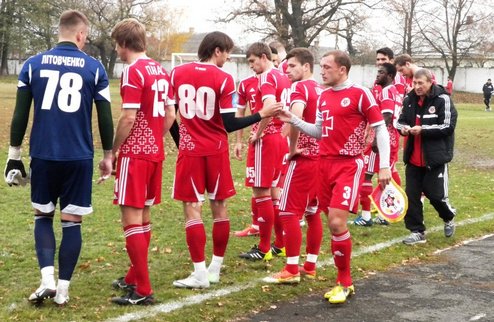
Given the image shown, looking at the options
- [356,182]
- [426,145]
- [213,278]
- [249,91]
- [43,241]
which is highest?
[249,91]

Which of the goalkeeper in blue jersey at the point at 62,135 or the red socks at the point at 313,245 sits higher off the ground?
the goalkeeper in blue jersey at the point at 62,135

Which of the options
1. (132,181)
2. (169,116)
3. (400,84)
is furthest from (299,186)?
(400,84)

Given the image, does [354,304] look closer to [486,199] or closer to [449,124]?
[449,124]

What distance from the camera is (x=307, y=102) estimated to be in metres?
6.89

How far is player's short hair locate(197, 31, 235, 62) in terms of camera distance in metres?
6.05

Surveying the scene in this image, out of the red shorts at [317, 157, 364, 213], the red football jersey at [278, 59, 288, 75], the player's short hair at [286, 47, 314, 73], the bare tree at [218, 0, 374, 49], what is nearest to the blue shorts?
the red shorts at [317, 157, 364, 213]

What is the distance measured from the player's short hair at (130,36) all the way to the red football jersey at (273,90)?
1633 millimetres

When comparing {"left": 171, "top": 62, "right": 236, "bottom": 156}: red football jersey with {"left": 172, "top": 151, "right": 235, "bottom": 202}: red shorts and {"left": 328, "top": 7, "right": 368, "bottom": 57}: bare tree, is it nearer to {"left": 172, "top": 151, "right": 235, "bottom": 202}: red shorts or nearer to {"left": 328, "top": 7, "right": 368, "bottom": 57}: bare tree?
{"left": 172, "top": 151, "right": 235, "bottom": 202}: red shorts

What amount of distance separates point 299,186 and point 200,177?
100 cm

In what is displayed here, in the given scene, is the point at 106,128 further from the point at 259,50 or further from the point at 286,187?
the point at 259,50

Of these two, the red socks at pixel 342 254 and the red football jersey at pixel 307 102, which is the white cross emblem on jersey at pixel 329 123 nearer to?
the red football jersey at pixel 307 102

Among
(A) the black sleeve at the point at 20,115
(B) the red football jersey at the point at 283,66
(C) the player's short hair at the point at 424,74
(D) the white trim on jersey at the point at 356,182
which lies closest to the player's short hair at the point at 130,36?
(A) the black sleeve at the point at 20,115

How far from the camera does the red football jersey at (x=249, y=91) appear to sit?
24.8ft

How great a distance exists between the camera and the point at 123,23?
5.62 m
